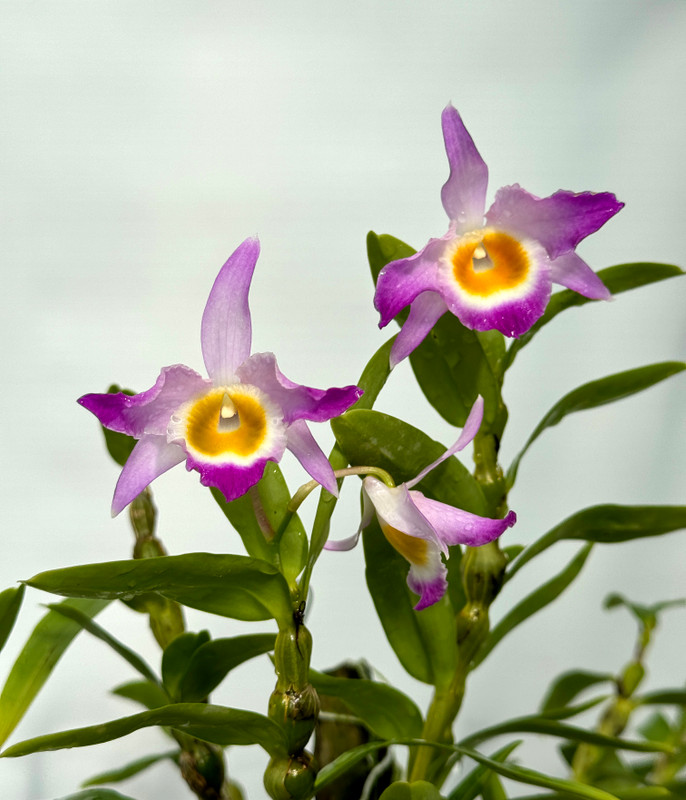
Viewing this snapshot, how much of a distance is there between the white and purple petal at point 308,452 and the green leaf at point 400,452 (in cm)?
3

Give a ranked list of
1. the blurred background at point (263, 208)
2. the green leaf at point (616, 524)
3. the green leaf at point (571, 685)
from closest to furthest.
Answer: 1. the green leaf at point (616, 524)
2. the green leaf at point (571, 685)
3. the blurred background at point (263, 208)

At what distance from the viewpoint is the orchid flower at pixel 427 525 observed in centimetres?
68

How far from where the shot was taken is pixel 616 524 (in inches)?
35.0

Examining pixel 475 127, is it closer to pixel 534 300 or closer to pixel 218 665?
pixel 534 300

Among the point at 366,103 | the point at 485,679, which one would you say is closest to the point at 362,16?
the point at 366,103

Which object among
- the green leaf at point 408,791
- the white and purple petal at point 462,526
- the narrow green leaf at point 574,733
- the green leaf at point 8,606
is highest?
the green leaf at point 8,606

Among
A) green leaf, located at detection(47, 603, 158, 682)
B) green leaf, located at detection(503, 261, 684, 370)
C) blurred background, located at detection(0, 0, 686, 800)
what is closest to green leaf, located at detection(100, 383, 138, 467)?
green leaf, located at detection(47, 603, 158, 682)

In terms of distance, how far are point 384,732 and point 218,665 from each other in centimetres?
19

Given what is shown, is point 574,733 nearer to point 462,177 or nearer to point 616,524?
point 616,524

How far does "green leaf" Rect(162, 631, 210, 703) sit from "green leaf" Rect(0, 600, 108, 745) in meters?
0.10

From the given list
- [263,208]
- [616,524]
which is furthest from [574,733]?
[263,208]

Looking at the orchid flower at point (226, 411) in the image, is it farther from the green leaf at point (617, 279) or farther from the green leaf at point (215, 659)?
the green leaf at point (617, 279)

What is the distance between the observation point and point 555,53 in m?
1.66

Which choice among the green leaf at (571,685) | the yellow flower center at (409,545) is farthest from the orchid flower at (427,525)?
the green leaf at (571,685)
